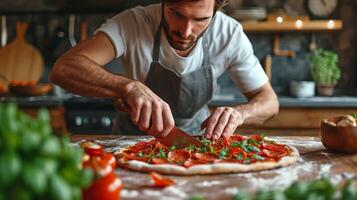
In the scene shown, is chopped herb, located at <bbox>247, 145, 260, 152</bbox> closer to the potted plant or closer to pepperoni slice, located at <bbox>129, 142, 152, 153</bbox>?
pepperoni slice, located at <bbox>129, 142, 152, 153</bbox>

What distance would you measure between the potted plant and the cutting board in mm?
2385

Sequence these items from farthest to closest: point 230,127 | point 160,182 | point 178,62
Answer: point 178,62 < point 230,127 < point 160,182

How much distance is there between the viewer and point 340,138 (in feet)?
6.45

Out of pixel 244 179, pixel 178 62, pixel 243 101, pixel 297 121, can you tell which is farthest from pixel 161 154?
pixel 297 121

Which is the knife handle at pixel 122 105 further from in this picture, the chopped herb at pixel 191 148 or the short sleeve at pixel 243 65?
the short sleeve at pixel 243 65

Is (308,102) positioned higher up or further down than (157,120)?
further down

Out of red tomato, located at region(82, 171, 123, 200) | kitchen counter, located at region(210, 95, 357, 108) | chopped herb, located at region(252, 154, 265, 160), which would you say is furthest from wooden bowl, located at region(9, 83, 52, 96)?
red tomato, located at region(82, 171, 123, 200)

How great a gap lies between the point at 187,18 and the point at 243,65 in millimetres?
622

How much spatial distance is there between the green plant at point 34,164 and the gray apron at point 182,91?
1.62m

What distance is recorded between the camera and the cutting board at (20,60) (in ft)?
14.7

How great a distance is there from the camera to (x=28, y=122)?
105 cm

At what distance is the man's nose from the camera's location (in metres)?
2.25

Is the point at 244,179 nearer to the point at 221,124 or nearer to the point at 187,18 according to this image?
Answer: the point at 221,124

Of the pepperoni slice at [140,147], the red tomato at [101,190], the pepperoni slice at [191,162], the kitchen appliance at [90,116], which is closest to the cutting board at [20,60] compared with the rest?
the kitchen appliance at [90,116]
